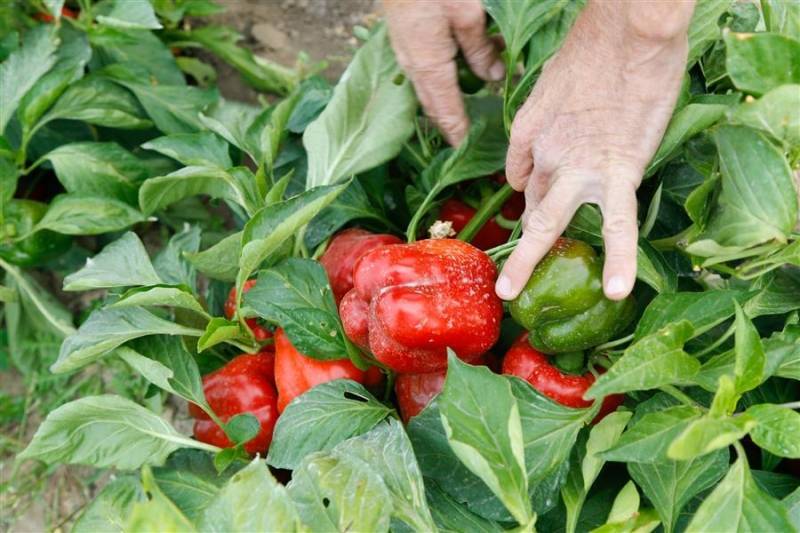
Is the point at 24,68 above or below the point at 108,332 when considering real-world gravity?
above

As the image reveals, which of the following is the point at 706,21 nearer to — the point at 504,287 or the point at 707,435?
the point at 504,287

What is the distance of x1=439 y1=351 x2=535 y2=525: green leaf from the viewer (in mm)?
795

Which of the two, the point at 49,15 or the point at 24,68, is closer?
the point at 24,68

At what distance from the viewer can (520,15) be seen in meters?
1.12

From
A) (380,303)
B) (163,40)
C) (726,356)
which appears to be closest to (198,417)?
(380,303)

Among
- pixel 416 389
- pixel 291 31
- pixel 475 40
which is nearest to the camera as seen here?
pixel 416 389

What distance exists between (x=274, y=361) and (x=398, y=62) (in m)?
0.49

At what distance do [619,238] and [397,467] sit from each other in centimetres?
36

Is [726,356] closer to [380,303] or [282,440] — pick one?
[380,303]

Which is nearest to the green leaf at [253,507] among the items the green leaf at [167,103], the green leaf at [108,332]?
the green leaf at [108,332]

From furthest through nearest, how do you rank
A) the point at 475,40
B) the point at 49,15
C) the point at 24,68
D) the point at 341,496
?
the point at 49,15
the point at 24,68
the point at 475,40
the point at 341,496

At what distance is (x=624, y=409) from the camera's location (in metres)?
0.98

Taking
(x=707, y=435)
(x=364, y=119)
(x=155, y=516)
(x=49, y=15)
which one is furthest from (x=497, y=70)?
(x=49, y=15)

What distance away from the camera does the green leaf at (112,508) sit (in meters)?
1.08
